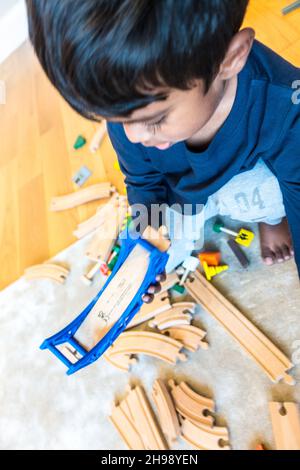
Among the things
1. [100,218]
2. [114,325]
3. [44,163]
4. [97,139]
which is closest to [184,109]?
[114,325]

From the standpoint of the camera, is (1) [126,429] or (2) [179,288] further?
(2) [179,288]

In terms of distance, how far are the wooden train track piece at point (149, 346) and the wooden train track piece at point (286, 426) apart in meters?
0.21

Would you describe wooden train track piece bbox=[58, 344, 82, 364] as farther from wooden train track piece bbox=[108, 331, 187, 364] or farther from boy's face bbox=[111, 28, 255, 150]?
boy's face bbox=[111, 28, 255, 150]

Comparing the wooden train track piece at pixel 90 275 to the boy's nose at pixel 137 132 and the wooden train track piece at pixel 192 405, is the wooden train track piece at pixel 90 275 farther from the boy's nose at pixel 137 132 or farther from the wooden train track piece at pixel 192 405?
the boy's nose at pixel 137 132

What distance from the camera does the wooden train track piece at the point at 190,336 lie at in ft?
2.94

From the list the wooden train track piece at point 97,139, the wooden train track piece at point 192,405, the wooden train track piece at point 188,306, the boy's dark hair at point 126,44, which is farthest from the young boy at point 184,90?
the wooden train track piece at point 97,139

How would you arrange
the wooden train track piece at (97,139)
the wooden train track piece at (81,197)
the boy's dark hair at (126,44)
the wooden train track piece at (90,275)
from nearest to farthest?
1. the boy's dark hair at (126,44)
2. the wooden train track piece at (90,275)
3. the wooden train track piece at (81,197)
4. the wooden train track piece at (97,139)

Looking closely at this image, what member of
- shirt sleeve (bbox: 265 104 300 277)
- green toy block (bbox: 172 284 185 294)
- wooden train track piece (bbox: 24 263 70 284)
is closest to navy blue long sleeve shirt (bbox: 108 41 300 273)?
shirt sleeve (bbox: 265 104 300 277)

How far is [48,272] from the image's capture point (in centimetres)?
109

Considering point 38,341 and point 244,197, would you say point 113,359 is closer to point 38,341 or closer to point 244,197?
point 38,341

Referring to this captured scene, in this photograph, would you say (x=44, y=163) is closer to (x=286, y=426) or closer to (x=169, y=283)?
(x=169, y=283)

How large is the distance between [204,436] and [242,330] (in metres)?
0.22

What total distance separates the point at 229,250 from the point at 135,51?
64 cm

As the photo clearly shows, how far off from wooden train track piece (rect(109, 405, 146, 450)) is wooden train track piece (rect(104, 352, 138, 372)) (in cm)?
8
